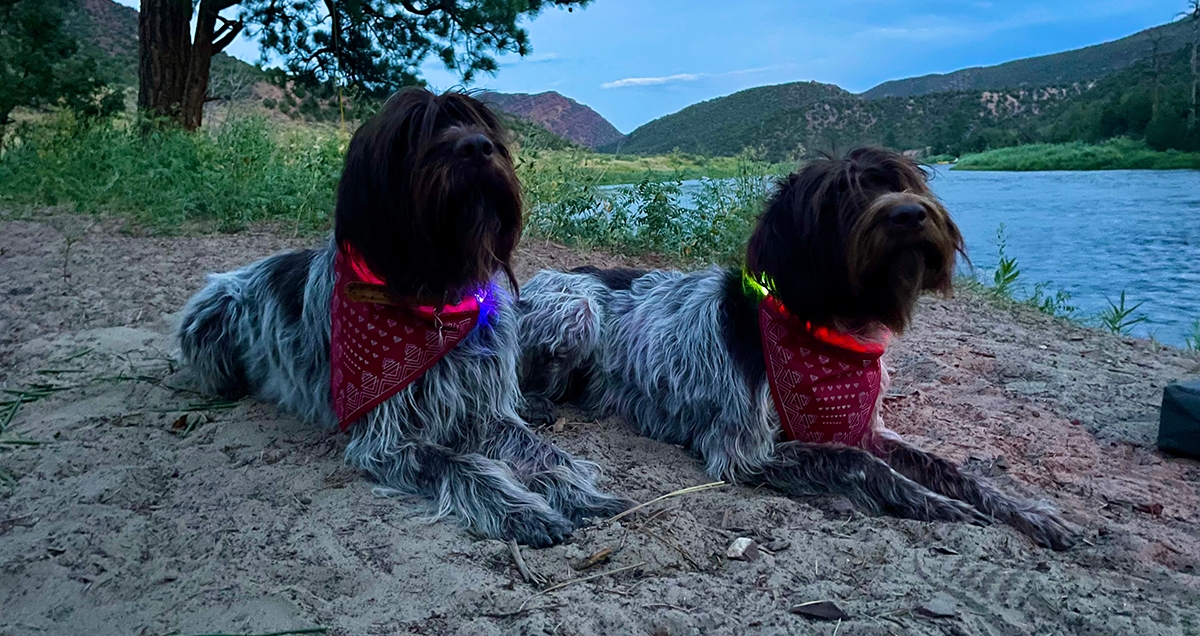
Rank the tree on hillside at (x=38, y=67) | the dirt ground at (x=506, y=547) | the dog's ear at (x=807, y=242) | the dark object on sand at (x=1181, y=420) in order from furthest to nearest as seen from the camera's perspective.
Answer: the tree on hillside at (x=38, y=67)
the dark object on sand at (x=1181, y=420)
the dog's ear at (x=807, y=242)
the dirt ground at (x=506, y=547)

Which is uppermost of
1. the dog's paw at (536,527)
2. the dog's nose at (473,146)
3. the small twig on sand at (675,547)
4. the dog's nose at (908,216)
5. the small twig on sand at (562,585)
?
the dog's nose at (473,146)

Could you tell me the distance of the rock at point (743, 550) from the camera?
9.84ft

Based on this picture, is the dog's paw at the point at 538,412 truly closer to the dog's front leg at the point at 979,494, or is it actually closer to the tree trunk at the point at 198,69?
the dog's front leg at the point at 979,494

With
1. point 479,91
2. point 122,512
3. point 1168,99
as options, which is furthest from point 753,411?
point 1168,99

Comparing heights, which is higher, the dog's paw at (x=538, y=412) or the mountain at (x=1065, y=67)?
the mountain at (x=1065, y=67)

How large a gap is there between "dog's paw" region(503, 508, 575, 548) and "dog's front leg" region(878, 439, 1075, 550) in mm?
1731

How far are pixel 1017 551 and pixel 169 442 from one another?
11.6 ft

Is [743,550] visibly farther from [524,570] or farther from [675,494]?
[524,570]

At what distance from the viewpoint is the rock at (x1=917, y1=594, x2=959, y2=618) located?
2.53 m

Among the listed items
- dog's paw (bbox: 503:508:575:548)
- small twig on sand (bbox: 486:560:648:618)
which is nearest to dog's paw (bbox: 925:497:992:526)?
small twig on sand (bbox: 486:560:648:618)

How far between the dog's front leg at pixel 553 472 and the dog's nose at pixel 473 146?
1.35m

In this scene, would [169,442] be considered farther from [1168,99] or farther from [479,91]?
[1168,99]

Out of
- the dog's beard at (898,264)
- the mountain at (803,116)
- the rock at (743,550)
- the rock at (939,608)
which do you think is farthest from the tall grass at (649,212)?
the rock at (939,608)

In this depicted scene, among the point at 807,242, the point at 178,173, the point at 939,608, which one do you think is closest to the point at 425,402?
the point at 807,242
